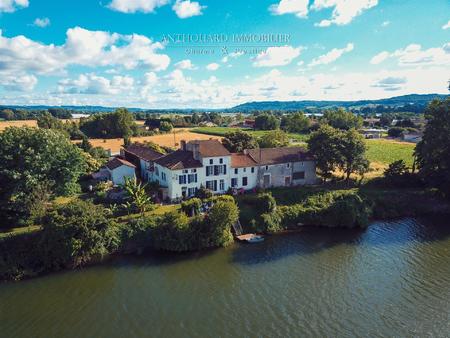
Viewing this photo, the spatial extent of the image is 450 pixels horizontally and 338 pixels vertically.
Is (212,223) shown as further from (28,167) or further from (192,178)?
(28,167)

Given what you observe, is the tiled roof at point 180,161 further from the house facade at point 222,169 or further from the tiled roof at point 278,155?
the tiled roof at point 278,155

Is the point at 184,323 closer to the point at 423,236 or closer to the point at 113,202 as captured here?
the point at 113,202

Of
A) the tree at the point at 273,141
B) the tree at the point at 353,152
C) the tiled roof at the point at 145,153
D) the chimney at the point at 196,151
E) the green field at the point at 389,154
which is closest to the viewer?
the chimney at the point at 196,151

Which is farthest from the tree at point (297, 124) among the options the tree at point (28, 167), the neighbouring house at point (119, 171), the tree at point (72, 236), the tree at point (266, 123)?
the tree at point (72, 236)

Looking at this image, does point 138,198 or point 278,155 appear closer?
point 138,198

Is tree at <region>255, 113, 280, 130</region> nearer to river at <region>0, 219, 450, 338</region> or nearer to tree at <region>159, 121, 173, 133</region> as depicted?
tree at <region>159, 121, 173, 133</region>

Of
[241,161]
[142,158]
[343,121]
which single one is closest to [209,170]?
[241,161]
